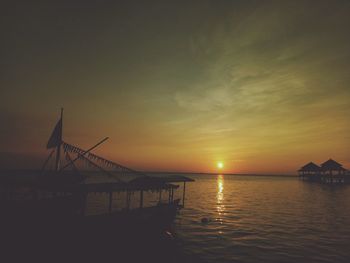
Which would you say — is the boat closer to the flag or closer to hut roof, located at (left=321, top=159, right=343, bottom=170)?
the flag

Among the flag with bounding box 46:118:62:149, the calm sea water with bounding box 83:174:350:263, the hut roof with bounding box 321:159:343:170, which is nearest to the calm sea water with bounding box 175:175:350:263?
the calm sea water with bounding box 83:174:350:263

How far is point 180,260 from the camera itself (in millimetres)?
15812

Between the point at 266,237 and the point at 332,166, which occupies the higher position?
the point at 332,166

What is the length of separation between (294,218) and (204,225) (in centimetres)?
1323

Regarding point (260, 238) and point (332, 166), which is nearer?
point (260, 238)

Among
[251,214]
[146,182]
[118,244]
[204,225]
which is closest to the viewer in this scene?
[118,244]

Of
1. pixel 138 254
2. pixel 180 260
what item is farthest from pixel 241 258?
pixel 138 254

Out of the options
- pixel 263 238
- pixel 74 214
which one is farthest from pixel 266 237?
pixel 74 214

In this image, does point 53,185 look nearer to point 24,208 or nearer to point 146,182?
point 24,208

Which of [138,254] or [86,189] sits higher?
[86,189]

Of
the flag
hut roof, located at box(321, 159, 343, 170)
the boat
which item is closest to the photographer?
the boat

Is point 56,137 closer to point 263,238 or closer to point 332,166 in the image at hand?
point 263,238

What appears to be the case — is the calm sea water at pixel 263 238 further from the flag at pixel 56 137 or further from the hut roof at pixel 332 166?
the hut roof at pixel 332 166

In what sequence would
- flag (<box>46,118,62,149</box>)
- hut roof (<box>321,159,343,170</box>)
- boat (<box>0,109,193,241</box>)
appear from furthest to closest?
hut roof (<box>321,159,343,170</box>), flag (<box>46,118,62,149</box>), boat (<box>0,109,193,241</box>)
